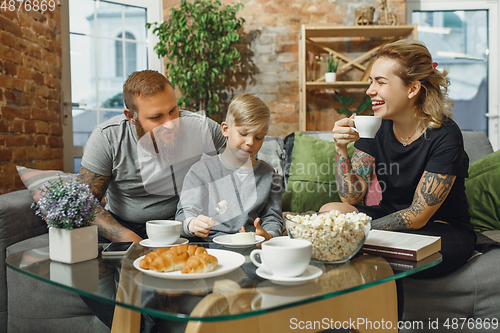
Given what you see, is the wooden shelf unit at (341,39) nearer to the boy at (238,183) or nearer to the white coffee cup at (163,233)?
the boy at (238,183)

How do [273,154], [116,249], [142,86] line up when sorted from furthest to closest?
[273,154] < [142,86] < [116,249]

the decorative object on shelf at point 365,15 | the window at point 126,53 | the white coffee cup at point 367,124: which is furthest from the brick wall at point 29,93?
the decorative object on shelf at point 365,15

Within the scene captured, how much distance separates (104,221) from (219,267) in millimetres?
902

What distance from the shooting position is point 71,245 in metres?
0.90

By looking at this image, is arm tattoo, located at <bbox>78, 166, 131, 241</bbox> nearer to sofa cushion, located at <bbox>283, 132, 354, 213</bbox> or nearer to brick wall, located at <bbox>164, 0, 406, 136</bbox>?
sofa cushion, located at <bbox>283, 132, 354, 213</bbox>

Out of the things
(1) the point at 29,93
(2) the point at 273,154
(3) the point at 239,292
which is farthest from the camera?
(1) the point at 29,93

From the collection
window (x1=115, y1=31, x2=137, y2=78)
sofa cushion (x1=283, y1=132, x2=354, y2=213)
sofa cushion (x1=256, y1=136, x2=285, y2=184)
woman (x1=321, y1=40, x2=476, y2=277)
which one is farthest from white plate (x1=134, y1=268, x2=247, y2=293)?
window (x1=115, y1=31, x2=137, y2=78)

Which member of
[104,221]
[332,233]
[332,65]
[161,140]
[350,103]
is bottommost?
[104,221]

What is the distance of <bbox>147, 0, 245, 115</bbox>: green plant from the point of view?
2.94 meters

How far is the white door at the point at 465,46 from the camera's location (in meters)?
3.32

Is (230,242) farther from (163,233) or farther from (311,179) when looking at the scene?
(311,179)

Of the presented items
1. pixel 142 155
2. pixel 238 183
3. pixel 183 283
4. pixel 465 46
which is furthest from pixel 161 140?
pixel 465 46

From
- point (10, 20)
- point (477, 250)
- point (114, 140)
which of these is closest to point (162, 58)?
point (10, 20)

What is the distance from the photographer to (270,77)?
3324 mm
